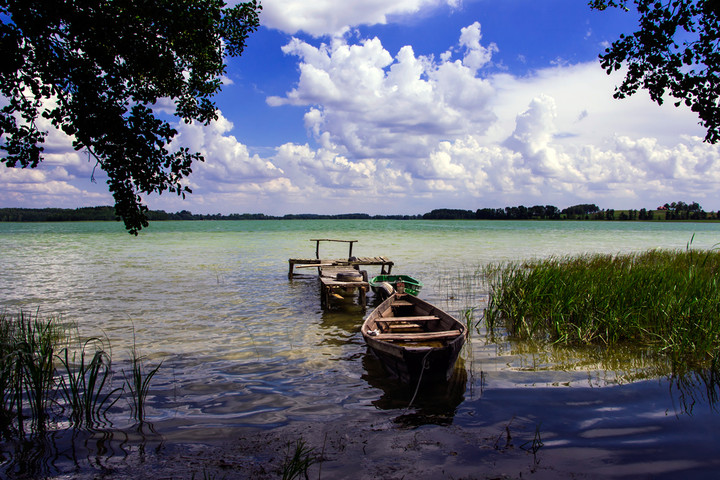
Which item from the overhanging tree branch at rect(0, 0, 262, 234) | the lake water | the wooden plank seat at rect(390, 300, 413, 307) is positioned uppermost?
the overhanging tree branch at rect(0, 0, 262, 234)

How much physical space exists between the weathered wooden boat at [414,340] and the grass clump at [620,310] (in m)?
2.05

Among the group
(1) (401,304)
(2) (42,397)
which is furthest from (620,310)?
(2) (42,397)

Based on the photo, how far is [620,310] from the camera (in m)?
9.22

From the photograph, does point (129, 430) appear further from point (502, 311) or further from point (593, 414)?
point (502, 311)

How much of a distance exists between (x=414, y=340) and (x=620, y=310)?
481 centimetres

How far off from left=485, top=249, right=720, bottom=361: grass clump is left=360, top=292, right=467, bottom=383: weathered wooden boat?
2055mm

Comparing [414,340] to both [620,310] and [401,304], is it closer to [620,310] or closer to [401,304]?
[401,304]

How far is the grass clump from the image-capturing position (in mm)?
8023

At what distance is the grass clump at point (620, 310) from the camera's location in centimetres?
802

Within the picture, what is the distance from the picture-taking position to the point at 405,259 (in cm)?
2991

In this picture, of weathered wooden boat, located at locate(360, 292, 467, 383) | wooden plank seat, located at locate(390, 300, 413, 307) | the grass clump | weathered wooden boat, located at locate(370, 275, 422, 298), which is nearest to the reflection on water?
weathered wooden boat, located at locate(360, 292, 467, 383)

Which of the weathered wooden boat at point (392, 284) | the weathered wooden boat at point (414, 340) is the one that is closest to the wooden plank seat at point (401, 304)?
the weathered wooden boat at point (414, 340)

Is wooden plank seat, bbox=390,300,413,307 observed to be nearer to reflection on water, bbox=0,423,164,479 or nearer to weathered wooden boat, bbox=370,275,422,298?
weathered wooden boat, bbox=370,275,422,298

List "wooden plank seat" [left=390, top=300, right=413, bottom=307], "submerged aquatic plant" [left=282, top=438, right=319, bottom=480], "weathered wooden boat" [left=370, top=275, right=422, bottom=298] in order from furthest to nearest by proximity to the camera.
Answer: "weathered wooden boat" [left=370, top=275, right=422, bottom=298]
"wooden plank seat" [left=390, top=300, right=413, bottom=307]
"submerged aquatic plant" [left=282, top=438, right=319, bottom=480]
